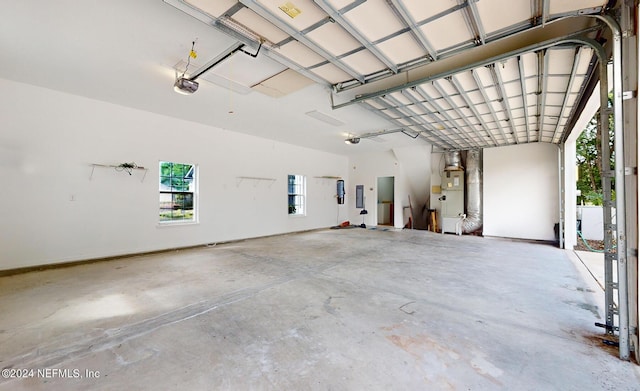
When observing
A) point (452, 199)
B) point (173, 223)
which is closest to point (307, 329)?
point (173, 223)

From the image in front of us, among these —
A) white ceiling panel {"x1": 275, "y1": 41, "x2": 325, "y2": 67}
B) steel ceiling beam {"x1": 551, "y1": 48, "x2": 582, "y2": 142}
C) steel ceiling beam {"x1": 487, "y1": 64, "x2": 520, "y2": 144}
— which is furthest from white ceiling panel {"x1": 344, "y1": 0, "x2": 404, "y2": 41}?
steel ceiling beam {"x1": 551, "y1": 48, "x2": 582, "y2": 142}

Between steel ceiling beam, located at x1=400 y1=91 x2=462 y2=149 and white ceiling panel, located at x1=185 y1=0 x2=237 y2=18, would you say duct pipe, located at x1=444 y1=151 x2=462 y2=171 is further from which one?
white ceiling panel, located at x1=185 y1=0 x2=237 y2=18

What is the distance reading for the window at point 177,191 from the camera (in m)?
6.09

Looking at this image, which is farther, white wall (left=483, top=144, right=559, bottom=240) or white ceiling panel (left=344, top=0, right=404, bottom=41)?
white wall (left=483, top=144, right=559, bottom=240)

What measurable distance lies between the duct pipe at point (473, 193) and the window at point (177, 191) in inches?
327

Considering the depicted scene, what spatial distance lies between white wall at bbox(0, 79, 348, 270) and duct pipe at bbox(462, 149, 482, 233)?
6.97 m

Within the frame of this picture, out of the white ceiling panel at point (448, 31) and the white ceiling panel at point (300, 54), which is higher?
the white ceiling panel at point (300, 54)

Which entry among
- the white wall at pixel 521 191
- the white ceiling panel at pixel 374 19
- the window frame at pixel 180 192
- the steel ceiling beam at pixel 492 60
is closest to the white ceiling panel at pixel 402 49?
the white ceiling panel at pixel 374 19

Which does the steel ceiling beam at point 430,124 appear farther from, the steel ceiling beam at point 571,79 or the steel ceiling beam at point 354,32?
the steel ceiling beam at point 571,79

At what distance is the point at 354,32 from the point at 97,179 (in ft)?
18.3

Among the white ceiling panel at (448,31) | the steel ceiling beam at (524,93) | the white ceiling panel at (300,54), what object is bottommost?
the steel ceiling beam at (524,93)

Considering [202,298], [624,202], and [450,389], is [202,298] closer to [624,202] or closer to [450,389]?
[450,389]

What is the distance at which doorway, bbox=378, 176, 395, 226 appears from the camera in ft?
38.1

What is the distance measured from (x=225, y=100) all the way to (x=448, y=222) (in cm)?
782
